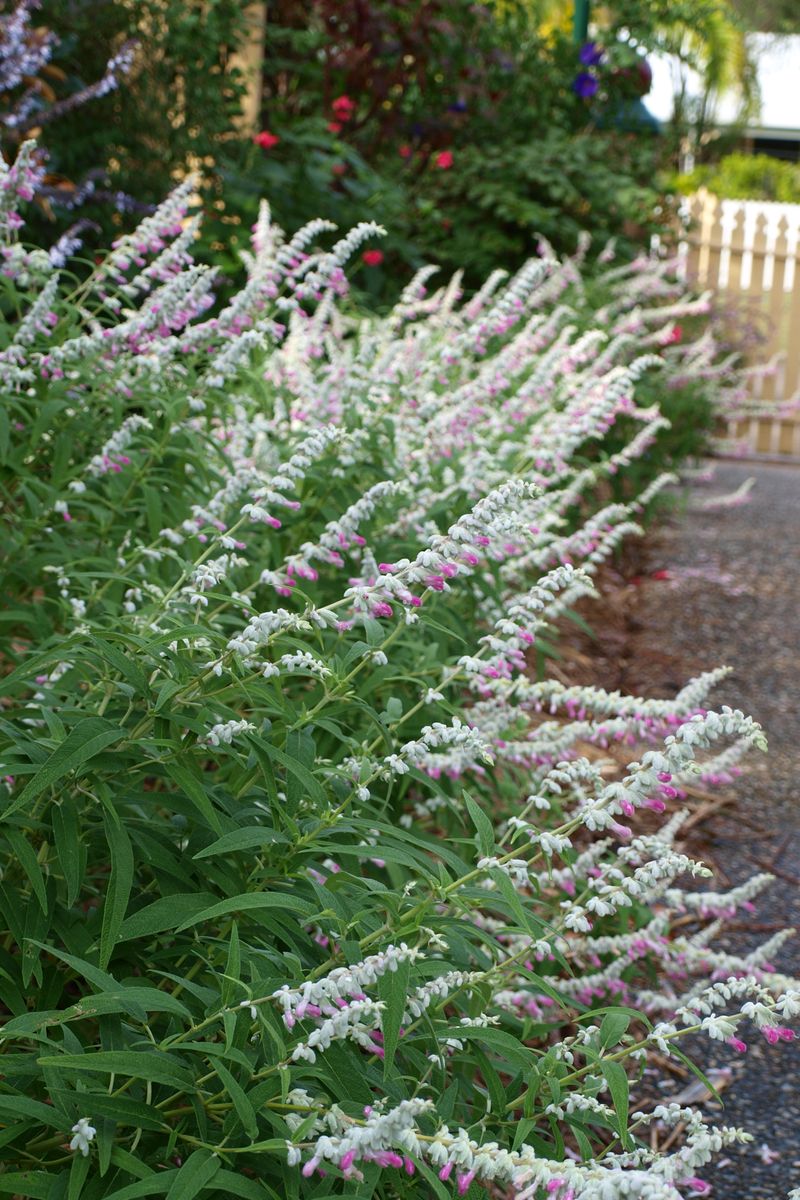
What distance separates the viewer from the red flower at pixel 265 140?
7.57 meters

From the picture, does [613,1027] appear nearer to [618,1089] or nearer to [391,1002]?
[618,1089]

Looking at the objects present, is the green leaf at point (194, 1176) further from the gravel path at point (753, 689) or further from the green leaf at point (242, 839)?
the gravel path at point (753, 689)

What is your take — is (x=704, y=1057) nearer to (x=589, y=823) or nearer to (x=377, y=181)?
(x=589, y=823)

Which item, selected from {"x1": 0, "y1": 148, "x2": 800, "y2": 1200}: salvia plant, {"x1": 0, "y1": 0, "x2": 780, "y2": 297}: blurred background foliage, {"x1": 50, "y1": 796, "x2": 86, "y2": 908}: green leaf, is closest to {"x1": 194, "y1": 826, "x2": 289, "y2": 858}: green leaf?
{"x1": 0, "y1": 148, "x2": 800, "y2": 1200}: salvia plant

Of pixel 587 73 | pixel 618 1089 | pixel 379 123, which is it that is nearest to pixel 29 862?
pixel 618 1089

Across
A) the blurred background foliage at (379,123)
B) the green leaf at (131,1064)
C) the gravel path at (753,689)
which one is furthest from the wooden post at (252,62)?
the green leaf at (131,1064)

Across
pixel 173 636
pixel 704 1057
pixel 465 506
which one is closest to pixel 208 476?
pixel 465 506

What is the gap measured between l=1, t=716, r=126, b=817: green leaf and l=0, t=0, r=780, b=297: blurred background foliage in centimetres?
421

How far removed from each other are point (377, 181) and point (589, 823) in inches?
278

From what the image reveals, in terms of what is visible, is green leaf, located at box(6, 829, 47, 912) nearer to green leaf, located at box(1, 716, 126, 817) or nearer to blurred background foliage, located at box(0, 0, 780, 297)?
green leaf, located at box(1, 716, 126, 817)

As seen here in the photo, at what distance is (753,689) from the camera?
5609 mm

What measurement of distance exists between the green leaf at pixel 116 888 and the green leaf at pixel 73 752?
81mm

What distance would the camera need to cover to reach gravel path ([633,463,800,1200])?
2.70 metres

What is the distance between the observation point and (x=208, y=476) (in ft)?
9.59
